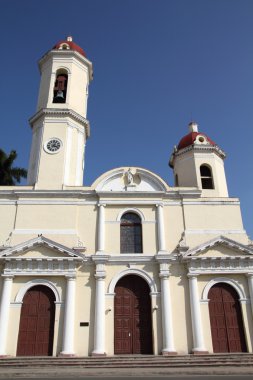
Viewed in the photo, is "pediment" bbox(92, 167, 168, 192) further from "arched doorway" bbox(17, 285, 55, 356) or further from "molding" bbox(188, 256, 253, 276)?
"arched doorway" bbox(17, 285, 55, 356)

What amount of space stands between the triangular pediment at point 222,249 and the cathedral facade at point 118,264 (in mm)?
54

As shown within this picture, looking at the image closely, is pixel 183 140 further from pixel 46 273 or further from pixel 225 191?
pixel 46 273

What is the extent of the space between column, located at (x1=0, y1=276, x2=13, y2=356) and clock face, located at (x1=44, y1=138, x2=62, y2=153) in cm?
812

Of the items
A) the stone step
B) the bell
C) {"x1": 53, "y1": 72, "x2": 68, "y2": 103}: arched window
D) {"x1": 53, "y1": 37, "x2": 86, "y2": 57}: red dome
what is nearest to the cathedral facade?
the stone step

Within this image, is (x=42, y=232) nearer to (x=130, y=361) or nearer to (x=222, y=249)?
(x=130, y=361)

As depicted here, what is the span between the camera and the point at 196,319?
53.8ft

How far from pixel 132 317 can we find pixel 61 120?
12906 mm

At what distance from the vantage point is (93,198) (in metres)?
19.5

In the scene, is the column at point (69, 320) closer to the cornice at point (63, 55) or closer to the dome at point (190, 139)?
the dome at point (190, 139)

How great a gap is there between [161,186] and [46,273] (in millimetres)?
8227

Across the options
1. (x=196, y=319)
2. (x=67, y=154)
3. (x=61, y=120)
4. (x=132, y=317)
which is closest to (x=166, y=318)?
(x=196, y=319)

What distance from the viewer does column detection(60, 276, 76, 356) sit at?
15633 mm

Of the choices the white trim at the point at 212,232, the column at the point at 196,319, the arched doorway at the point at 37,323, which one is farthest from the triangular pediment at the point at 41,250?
the white trim at the point at 212,232

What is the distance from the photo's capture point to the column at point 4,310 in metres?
15.6
